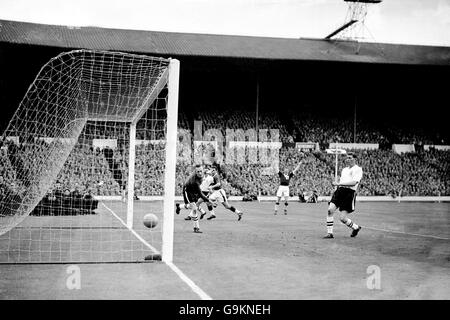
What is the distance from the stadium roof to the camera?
3684cm

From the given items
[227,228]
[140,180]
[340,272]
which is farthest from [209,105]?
[340,272]

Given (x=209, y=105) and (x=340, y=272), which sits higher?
(x=209, y=105)

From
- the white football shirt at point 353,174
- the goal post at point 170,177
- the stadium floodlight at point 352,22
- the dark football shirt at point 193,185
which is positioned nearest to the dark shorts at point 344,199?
the white football shirt at point 353,174

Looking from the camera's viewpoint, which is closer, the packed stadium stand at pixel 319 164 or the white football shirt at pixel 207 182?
the white football shirt at pixel 207 182

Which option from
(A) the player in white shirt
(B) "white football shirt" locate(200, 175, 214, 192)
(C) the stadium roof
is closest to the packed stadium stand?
(C) the stadium roof

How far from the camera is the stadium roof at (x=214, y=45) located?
36844 millimetres

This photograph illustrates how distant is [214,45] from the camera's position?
135ft

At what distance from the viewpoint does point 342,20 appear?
41.7 meters

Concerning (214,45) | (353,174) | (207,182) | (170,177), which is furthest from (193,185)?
(214,45)

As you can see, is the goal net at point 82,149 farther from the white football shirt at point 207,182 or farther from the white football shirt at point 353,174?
the white football shirt at point 353,174

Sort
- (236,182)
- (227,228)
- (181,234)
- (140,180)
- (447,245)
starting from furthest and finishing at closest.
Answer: (236,182) < (140,180) < (227,228) < (181,234) < (447,245)

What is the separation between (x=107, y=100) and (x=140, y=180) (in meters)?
19.0

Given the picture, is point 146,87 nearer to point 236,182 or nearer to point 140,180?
point 140,180

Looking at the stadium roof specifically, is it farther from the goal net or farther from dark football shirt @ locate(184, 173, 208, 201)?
dark football shirt @ locate(184, 173, 208, 201)
